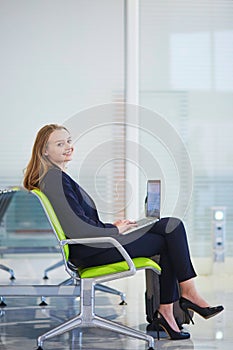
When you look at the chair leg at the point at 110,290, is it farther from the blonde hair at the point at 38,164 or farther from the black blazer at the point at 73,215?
the blonde hair at the point at 38,164

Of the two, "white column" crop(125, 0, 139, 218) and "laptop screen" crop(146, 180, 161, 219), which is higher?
"white column" crop(125, 0, 139, 218)

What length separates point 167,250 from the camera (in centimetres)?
454

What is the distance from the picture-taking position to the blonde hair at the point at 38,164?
445 cm

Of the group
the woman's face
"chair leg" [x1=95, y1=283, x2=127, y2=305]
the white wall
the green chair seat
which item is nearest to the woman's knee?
the green chair seat

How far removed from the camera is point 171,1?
716 centimetres

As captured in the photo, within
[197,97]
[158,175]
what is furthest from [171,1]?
[158,175]

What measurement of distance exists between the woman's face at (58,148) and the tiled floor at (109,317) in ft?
3.31

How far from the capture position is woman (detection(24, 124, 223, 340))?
4277 mm

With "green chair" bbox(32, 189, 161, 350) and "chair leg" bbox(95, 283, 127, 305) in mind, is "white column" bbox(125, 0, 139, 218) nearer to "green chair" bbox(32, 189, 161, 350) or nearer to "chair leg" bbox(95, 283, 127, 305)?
"chair leg" bbox(95, 283, 127, 305)

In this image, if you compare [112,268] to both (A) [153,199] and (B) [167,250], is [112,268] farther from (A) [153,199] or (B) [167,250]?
(A) [153,199]

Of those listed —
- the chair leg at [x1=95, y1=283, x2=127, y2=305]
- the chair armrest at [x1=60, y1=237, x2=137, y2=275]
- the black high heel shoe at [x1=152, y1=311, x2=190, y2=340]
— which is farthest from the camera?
the chair leg at [x1=95, y1=283, x2=127, y2=305]

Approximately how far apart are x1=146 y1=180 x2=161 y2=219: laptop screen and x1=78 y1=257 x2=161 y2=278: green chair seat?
1.14 ft

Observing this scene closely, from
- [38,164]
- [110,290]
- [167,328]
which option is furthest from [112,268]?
[110,290]

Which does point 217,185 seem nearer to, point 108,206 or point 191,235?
point 191,235
